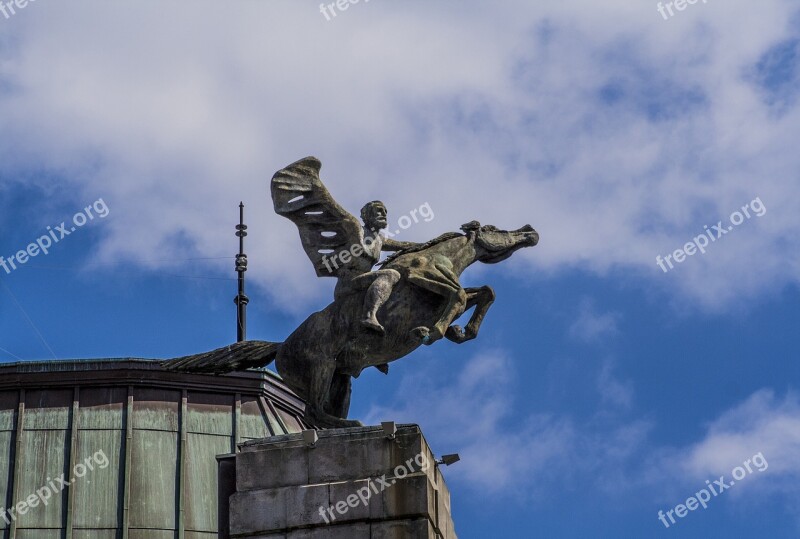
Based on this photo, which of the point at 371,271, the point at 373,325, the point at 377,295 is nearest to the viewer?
the point at 373,325

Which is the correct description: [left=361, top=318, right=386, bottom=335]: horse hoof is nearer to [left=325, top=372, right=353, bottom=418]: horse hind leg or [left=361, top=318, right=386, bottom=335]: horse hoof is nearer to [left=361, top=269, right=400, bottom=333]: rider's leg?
[left=361, top=269, right=400, bottom=333]: rider's leg

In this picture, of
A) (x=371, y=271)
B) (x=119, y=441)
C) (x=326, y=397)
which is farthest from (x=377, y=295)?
(x=119, y=441)

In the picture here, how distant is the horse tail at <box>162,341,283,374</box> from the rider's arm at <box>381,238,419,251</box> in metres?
2.32

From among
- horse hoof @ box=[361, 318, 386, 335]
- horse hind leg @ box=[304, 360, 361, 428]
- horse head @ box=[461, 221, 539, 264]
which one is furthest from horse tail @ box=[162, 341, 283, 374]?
horse head @ box=[461, 221, 539, 264]

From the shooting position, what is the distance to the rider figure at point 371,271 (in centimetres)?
2845

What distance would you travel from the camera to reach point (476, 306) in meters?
29.5

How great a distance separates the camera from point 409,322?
28703 millimetres

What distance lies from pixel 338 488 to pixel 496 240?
18.2ft

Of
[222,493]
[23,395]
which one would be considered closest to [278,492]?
[222,493]

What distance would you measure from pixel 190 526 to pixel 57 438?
3645mm

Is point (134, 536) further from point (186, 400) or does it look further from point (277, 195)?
point (277, 195)

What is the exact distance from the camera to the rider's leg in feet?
93.0

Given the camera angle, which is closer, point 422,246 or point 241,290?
point 422,246

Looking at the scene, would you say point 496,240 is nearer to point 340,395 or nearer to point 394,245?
point 394,245
